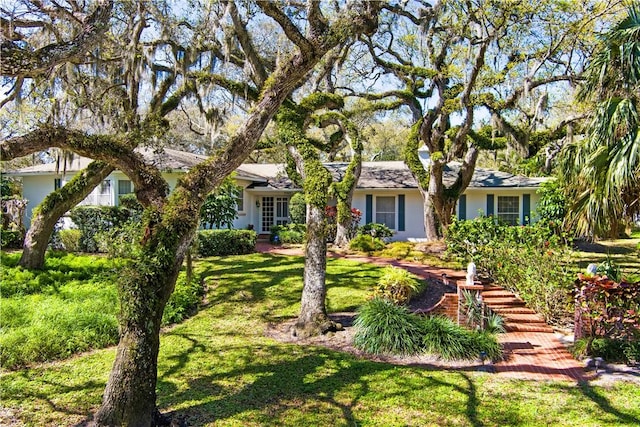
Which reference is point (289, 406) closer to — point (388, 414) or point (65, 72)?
point (388, 414)

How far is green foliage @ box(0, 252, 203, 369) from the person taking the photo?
6766 mm

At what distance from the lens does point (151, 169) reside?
5.48 metres

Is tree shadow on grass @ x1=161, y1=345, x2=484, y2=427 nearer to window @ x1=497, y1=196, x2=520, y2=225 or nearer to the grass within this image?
the grass

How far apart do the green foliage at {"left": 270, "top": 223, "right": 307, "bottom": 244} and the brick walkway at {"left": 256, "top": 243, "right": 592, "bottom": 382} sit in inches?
313

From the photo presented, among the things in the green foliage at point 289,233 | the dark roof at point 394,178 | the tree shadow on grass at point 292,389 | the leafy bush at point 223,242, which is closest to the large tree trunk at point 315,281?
the tree shadow on grass at point 292,389

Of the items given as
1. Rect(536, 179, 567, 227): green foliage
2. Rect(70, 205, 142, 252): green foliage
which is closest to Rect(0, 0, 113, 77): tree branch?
Rect(70, 205, 142, 252): green foliage

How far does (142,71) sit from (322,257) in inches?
294

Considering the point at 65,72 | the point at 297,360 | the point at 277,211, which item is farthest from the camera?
the point at 277,211

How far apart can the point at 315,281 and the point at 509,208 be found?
1497 cm

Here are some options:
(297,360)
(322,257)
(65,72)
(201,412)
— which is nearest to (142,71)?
(65,72)

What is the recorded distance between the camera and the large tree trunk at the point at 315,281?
7.99 meters

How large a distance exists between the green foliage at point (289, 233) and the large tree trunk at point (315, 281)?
11228 mm

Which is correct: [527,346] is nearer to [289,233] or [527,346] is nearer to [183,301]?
[183,301]

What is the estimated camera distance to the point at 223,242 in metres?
15.8
